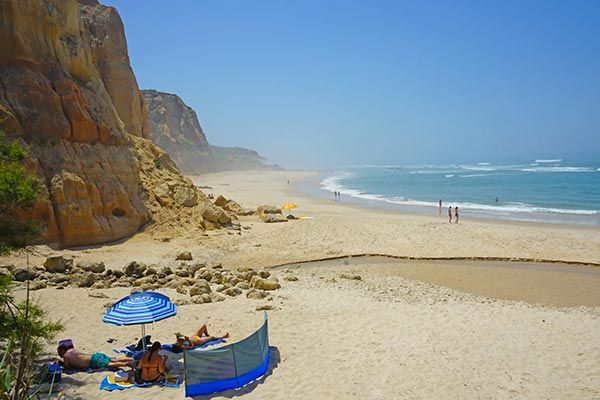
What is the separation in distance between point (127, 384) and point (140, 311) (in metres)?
1.35

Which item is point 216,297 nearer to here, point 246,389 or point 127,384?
point 127,384

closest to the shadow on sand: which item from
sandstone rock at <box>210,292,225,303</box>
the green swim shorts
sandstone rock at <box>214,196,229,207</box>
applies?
the green swim shorts

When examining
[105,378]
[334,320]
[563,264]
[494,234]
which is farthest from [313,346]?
[494,234]

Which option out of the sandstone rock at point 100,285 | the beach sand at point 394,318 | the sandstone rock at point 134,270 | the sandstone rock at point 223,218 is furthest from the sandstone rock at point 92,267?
the sandstone rock at point 223,218

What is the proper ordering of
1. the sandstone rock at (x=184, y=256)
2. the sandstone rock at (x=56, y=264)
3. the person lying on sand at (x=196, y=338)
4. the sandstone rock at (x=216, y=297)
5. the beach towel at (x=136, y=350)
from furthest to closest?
1. the sandstone rock at (x=184, y=256)
2. the sandstone rock at (x=56, y=264)
3. the sandstone rock at (x=216, y=297)
4. the person lying on sand at (x=196, y=338)
5. the beach towel at (x=136, y=350)

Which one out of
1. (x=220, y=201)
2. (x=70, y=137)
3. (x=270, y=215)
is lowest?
(x=270, y=215)

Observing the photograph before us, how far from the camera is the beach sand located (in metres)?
8.34

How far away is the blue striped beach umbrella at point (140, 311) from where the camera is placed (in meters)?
8.16

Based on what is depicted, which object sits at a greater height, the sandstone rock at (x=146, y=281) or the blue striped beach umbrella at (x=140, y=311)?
the blue striped beach umbrella at (x=140, y=311)

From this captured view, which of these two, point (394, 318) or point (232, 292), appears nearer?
point (394, 318)

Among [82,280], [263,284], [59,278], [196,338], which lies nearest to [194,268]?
[263,284]

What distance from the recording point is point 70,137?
65.6 ft

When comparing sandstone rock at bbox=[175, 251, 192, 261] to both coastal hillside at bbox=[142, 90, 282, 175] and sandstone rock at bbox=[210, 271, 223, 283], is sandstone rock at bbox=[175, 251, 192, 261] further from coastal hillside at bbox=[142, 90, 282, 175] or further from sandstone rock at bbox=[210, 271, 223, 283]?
coastal hillside at bbox=[142, 90, 282, 175]

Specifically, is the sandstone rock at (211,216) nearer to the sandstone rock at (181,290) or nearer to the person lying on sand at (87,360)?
the sandstone rock at (181,290)
